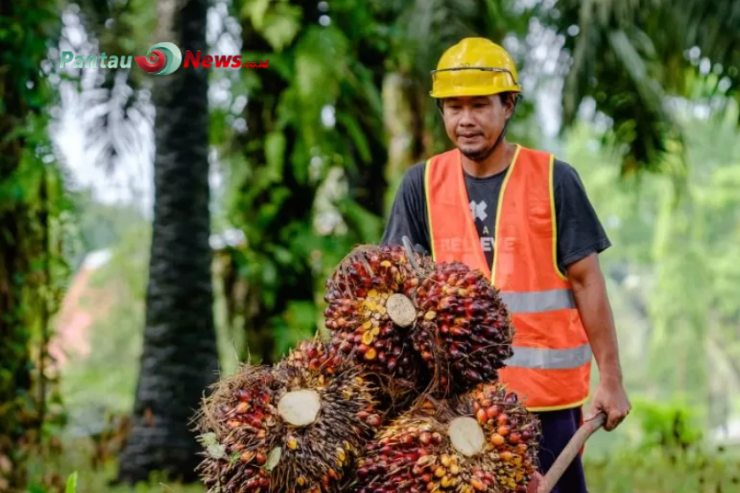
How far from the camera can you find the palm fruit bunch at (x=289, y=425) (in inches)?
98.2

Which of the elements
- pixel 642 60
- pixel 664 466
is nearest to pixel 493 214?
pixel 664 466

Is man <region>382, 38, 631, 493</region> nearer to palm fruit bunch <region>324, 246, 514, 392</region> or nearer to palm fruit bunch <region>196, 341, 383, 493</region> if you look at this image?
palm fruit bunch <region>324, 246, 514, 392</region>

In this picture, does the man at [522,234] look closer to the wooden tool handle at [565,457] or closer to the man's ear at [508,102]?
the man's ear at [508,102]

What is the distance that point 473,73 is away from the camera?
3.31m

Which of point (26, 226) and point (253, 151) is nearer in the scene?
point (26, 226)

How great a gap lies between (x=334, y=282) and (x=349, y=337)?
0.56 ft

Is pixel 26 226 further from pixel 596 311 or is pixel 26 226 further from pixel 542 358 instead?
pixel 596 311

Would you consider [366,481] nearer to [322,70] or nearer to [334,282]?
[334,282]

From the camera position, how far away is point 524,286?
3432 mm

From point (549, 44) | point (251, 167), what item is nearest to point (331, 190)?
point (251, 167)

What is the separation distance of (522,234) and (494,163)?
0.85 ft

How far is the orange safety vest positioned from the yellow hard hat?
286 mm

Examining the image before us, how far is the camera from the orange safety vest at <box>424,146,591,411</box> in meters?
3.43

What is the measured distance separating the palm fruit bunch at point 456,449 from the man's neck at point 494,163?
100cm
